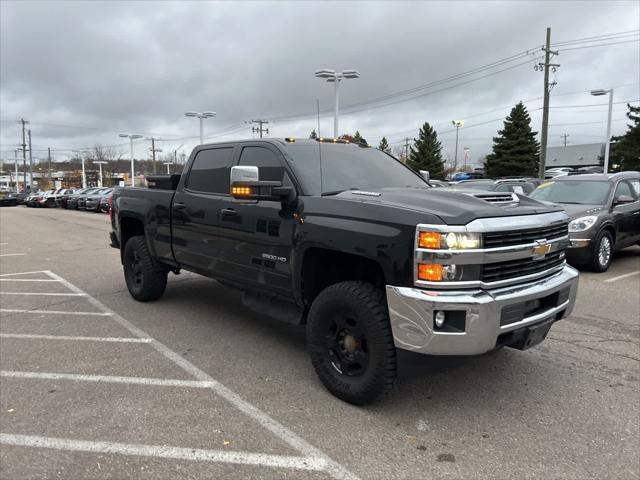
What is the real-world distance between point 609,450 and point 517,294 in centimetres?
106

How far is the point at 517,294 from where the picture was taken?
331cm

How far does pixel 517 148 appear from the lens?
4881 cm

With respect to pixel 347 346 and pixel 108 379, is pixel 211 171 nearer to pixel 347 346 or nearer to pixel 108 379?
pixel 108 379

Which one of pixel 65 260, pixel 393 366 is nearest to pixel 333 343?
pixel 393 366

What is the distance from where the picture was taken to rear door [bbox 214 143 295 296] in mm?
4238

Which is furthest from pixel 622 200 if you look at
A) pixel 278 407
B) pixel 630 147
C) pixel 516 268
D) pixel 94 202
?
pixel 630 147

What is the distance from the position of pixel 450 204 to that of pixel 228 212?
2.27 meters

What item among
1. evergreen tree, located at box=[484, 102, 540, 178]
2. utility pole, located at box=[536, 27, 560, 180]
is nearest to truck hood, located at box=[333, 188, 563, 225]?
utility pole, located at box=[536, 27, 560, 180]

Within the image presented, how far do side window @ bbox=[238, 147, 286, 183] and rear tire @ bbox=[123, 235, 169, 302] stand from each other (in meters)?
2.20

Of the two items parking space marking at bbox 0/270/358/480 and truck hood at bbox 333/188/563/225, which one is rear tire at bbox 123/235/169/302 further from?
truck hood at bbox 333/188/563/225

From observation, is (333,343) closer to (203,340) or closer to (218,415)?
(218,415)

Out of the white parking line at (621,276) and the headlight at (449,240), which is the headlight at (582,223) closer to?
the white parking line at (621,276)

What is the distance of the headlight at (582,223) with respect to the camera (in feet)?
27.2

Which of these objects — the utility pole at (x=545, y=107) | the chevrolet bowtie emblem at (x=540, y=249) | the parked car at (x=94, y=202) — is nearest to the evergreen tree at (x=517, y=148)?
the utility pole at (x=545, y=107)
